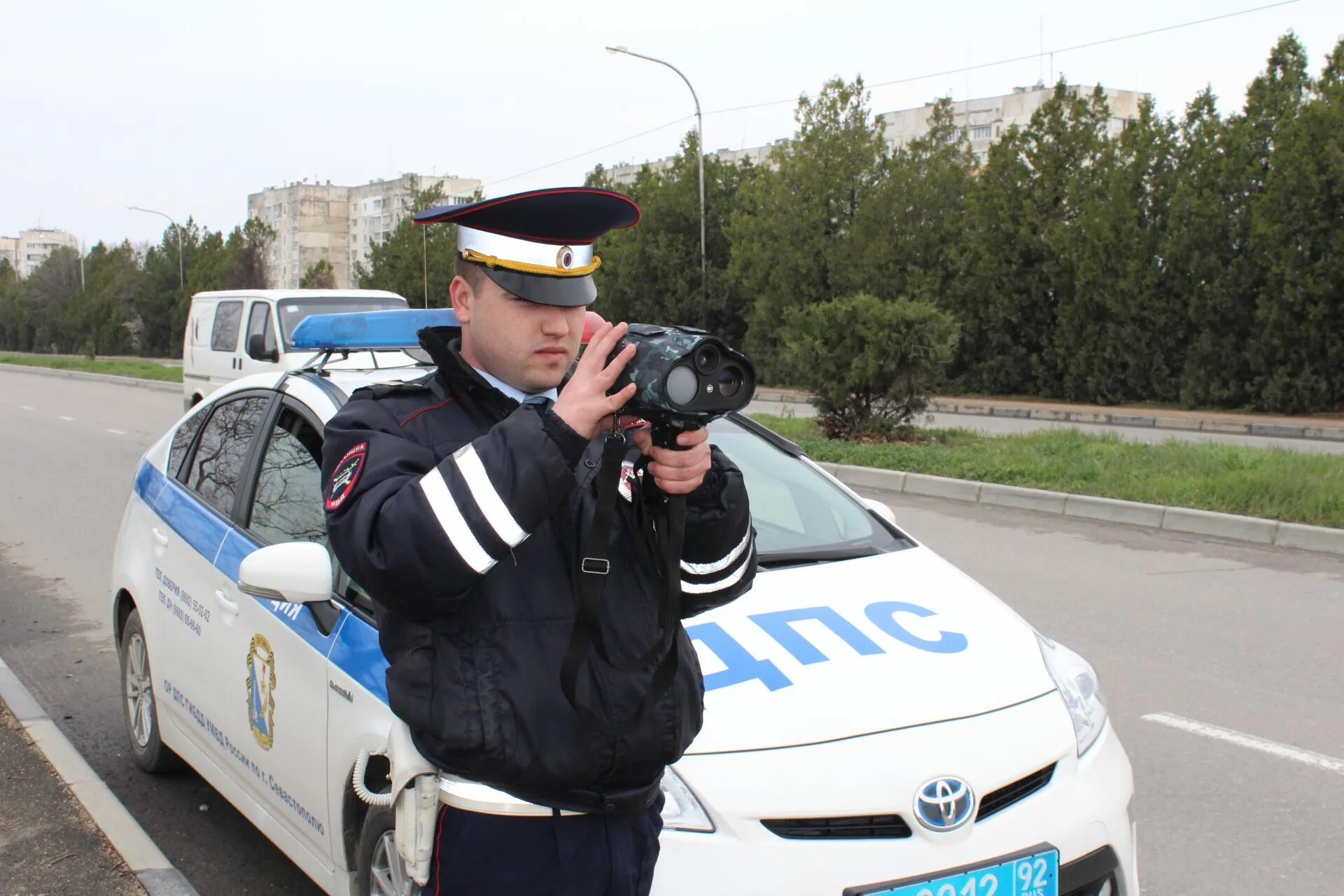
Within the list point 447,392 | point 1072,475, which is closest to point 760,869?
point 447,392

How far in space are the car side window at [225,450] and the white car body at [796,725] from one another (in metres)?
0.11

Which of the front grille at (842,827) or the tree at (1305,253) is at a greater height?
the tree at (1305,253)

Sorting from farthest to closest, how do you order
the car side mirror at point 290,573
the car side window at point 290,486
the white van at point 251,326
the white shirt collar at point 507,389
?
1. the white van at point 251,326
2. the car side window at point 290,486
3. the car side mirror at point 290,573
4. the white shirt collar at point 507,389

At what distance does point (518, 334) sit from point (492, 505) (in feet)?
1.33

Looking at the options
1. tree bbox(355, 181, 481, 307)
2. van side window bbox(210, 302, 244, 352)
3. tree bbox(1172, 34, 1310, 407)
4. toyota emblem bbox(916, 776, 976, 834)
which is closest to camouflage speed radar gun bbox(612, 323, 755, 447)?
toyota emblem bbox(916, 776, 976, 834)

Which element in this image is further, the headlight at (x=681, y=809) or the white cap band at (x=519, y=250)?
the headlight at (x=681, y=809)

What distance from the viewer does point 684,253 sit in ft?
107

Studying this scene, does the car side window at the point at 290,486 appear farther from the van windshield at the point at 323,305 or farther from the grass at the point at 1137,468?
the van windshield at the point at 323,305

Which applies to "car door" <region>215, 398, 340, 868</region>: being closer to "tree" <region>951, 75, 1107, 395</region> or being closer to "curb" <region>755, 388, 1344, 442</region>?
"curb" <region>755, 388, 1344, 442</region>

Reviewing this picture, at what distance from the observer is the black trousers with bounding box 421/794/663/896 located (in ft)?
6.31

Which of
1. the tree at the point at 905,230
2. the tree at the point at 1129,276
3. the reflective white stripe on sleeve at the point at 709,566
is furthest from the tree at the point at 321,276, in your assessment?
the reflective white stripe on sleeve at the point at 709,566

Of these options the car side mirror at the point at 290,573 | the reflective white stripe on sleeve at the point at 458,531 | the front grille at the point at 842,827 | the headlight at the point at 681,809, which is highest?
the reflective white stripe on sleeve at the point at 458,531

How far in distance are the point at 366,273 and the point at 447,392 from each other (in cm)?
4807

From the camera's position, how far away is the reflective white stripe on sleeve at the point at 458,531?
1703 mm
